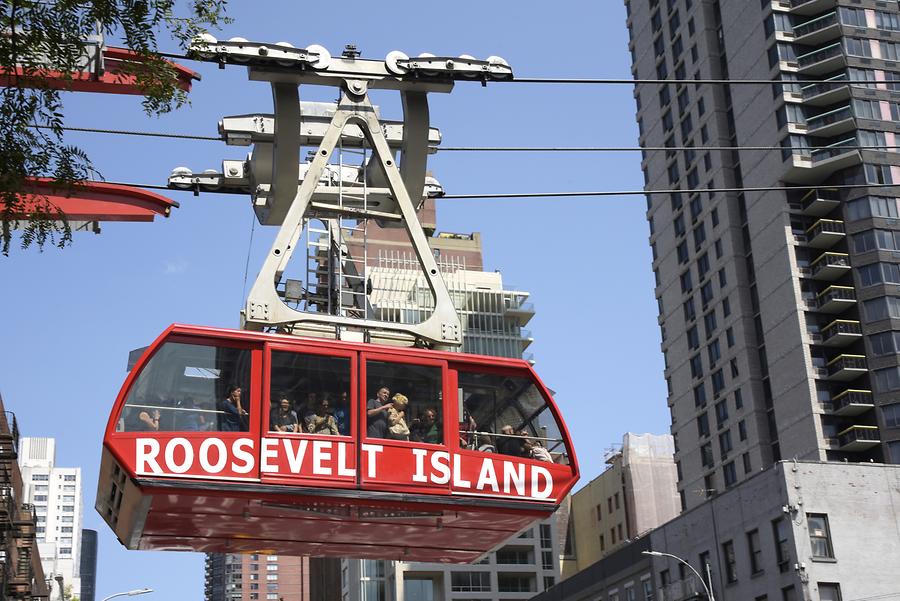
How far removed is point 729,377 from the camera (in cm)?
8881

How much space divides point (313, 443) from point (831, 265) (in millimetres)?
71649

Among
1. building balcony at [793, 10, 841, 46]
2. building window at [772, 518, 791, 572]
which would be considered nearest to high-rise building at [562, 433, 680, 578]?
building balcony at [793, 10, 841, 46]

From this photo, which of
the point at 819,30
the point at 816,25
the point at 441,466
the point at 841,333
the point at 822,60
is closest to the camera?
the point at 441,466

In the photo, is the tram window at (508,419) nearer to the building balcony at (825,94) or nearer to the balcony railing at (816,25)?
the building balcony at (825,94)

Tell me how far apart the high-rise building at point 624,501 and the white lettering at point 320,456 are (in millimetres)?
91581

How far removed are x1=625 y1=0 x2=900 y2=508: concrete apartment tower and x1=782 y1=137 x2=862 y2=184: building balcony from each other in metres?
0.10

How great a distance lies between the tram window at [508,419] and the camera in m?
18.2

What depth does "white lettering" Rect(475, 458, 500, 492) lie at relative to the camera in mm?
17953

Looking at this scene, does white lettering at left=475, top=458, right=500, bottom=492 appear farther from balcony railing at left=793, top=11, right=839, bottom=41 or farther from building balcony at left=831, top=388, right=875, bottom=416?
balcony railing at left=793, top=11, right=839, bottom=41

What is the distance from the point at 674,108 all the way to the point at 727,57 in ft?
24.2

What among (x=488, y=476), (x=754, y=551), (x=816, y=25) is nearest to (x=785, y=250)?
(x=816, y=25)

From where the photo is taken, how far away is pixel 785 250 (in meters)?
85.9

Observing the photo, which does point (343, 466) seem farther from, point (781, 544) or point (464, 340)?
point (464, 340)

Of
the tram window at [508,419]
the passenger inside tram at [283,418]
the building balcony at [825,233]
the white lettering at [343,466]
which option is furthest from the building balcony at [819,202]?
the passenger inside tram at [283,418]
